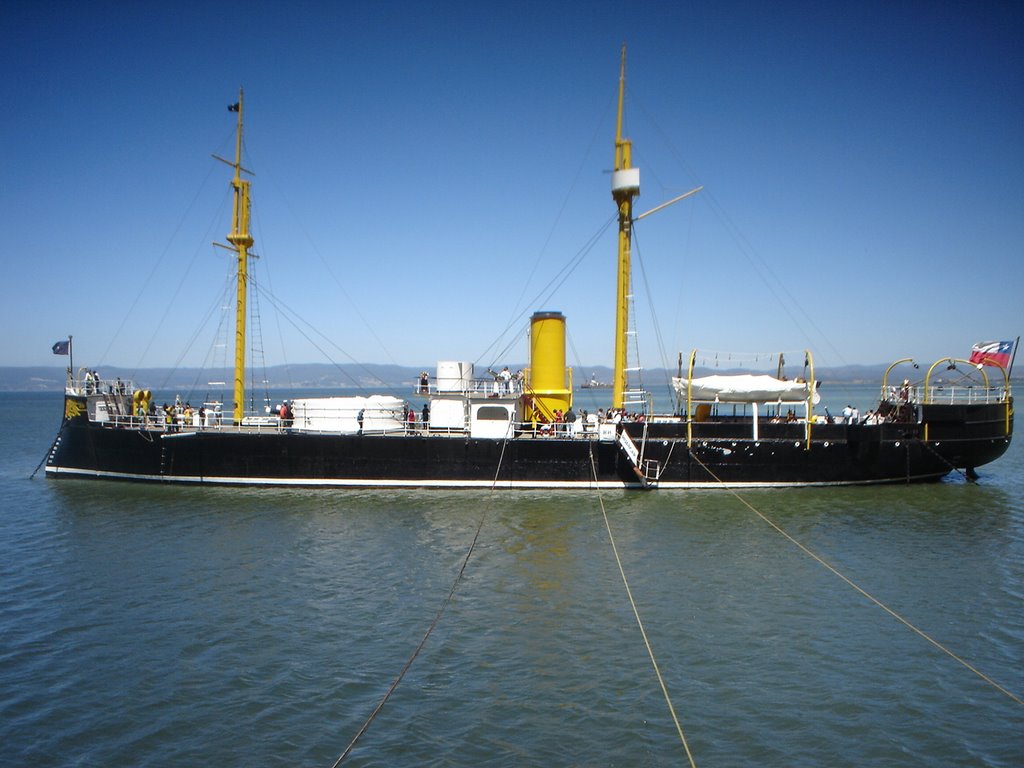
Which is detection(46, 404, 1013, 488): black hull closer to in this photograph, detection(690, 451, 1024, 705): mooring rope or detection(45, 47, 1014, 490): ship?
detection(45, 47, 1014, 490): ship

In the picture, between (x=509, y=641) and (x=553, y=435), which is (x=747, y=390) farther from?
(x=509, y=641)

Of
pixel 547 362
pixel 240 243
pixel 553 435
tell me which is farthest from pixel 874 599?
pixel 240 243

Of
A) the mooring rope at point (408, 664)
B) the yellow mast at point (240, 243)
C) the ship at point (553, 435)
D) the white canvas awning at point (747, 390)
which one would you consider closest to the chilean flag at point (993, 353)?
the ship at point (553, 435)

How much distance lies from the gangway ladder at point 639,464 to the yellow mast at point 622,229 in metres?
3.04

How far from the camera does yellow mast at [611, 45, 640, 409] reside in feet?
106

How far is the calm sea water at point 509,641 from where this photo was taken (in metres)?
10.4

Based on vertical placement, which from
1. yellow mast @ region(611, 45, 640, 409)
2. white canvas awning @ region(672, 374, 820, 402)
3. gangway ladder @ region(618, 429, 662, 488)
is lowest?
gangway ladder @ region(618, 429, 662, 488)

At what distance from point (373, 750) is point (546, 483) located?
20108 millimetres

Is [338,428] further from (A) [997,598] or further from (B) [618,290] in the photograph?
(A) [997,598]

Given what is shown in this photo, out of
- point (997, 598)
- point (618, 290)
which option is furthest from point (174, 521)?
point (997, 598)

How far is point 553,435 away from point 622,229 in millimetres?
10512

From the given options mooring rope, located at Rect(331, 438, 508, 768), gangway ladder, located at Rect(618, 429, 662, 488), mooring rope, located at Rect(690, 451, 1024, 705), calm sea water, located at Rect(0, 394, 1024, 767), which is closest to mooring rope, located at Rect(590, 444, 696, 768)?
calm sea water, located at Rect(0, 394, 1024, 767)

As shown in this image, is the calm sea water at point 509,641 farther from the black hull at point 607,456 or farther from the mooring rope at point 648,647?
the black hull at point 607,456

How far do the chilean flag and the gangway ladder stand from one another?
51.5 feet
